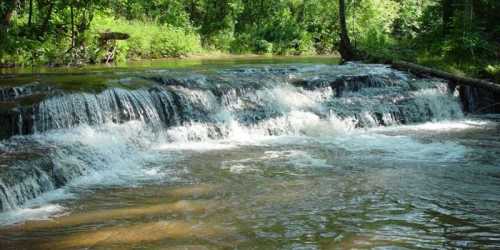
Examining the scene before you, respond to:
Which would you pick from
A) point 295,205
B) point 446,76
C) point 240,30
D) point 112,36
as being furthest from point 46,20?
point 240,30

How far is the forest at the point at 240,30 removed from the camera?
1897 centimetres

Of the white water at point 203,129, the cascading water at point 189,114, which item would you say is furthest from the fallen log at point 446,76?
the white water at point 203,129

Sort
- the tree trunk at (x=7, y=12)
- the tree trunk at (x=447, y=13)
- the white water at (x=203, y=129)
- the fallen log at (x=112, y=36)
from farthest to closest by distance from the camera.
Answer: the fallen log at (x=112, y=36)
the tree trunk at (x=447, y=13)
the tree trunk at (x=7, y=12)
the white water at (x=203, y=129)

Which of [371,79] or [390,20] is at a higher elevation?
[390,20]

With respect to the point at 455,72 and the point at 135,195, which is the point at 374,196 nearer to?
the point at 135,195

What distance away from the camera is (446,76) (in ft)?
54.5

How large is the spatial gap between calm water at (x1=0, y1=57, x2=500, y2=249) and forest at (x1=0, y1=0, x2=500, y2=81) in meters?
7.93

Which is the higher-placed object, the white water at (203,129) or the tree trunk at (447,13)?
the tree trunk at (447,13)

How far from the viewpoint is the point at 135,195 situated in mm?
7645

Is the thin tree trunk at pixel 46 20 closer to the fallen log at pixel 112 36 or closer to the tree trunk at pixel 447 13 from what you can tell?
the fallen log at pixel 112 36

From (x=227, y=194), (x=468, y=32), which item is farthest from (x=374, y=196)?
(x=468, y=32)

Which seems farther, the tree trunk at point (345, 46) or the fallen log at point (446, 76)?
the tree trunk at point (345, 46)

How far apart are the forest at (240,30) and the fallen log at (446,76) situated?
690 mm

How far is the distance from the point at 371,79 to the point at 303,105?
9.85 ft
